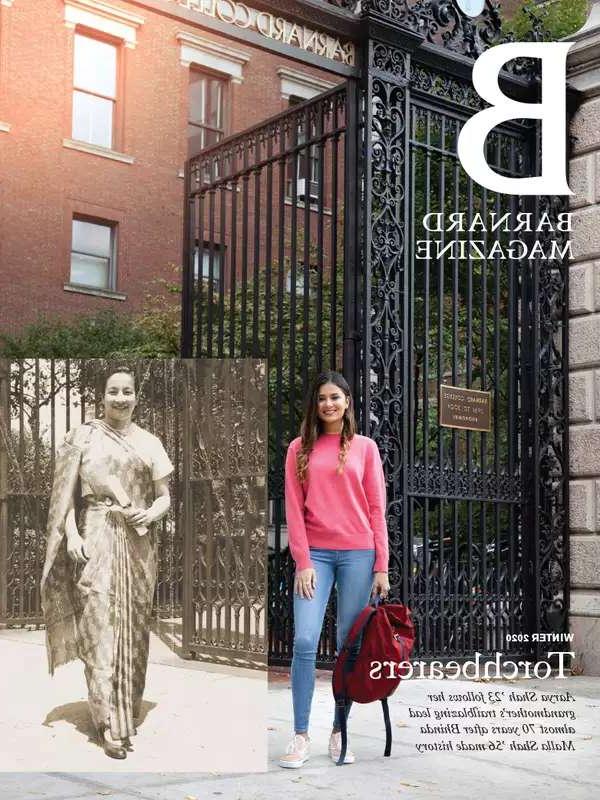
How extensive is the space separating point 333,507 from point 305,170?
9008 mm

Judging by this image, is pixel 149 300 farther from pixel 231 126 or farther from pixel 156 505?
pixel 156 505

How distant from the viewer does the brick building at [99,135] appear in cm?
2561

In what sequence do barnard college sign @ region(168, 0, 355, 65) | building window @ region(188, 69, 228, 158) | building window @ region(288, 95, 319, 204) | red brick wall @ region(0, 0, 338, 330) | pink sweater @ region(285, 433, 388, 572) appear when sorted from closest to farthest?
pink sweater @ region(285, 433, 388, 572)
barnard college sign @ region(168, 0, 355, 65)
building window @ region(288, 95, 319, 204)
red brick wall @ region(0, 0, 338, 330)
building window @ region(188, 69, 228, 158)

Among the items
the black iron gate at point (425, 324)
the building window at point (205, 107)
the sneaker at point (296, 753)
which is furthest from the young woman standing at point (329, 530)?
the building window at point (205, 107)

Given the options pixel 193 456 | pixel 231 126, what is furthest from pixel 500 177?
pixel 231 126

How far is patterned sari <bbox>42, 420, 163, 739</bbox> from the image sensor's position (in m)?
4.58

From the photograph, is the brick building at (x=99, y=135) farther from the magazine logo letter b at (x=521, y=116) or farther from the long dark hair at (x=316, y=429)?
the long dark hair at (x=316, y=429)

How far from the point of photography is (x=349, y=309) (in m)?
9.23

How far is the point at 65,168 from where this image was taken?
26047 mm

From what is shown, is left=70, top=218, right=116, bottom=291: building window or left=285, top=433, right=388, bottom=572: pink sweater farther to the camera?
left=70, top=218, right=116, bottom=291: building window

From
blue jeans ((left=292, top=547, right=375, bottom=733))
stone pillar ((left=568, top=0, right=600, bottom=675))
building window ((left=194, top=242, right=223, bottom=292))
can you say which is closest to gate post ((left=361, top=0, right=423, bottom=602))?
building window ((left=194, top=242, right=223, bottom=292))

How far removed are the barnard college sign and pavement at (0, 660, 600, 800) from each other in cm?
438

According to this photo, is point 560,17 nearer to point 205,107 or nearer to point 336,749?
point 336,749

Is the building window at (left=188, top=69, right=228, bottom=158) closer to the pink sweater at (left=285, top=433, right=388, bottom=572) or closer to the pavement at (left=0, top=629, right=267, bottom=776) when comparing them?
the pink sweater at (left=285, top=433, right=388, bottom=572)
